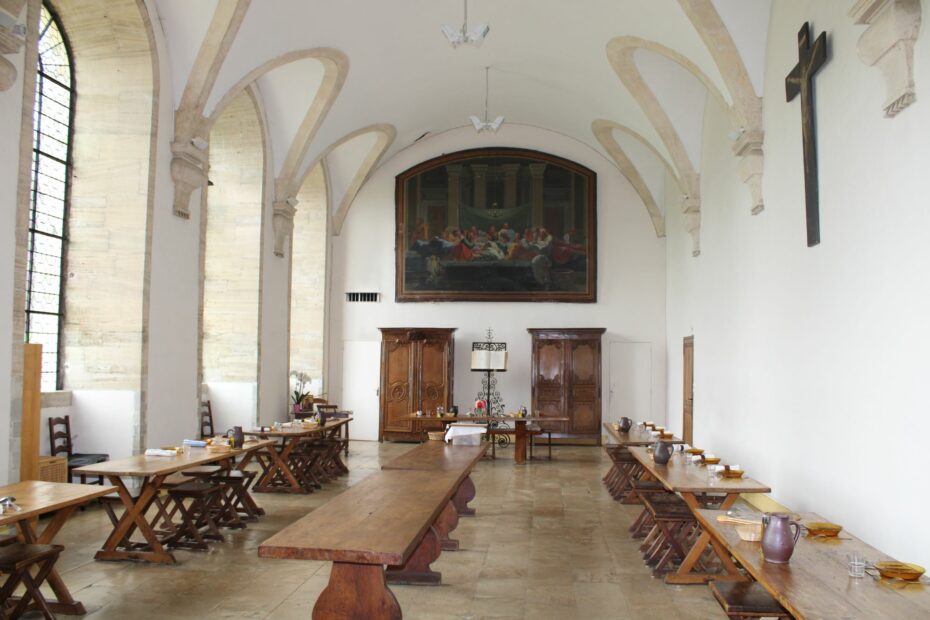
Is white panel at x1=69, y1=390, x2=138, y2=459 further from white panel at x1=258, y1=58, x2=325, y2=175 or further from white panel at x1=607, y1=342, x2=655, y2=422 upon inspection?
white panel at x1=607, y1=342, x2=655, y2=422

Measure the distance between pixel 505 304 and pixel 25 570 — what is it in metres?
11.6

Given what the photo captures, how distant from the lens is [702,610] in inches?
191

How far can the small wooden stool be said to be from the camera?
11.0 feet

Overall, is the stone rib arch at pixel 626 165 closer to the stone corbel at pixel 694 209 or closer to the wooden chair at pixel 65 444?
the stone corbel at pixel 694 209

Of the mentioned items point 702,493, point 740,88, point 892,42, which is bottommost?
point 702,493

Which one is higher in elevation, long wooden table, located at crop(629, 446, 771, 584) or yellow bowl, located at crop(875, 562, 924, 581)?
yellow bowl, located at crop(875, 562, 924, 581)

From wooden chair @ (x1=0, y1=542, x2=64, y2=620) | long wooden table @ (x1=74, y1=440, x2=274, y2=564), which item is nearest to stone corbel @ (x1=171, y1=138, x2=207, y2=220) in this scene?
long wooden table @ (x1=74, y1=440, x2=274, y2=564)

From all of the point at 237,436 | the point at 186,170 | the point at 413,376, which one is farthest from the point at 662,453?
the point at 413,376

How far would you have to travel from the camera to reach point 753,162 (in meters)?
7.63

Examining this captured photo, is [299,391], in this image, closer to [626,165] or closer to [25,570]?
[626,165]

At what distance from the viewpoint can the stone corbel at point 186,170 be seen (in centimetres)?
855

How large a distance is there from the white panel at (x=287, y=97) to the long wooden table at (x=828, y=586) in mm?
9113

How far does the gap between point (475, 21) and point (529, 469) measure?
254 inches

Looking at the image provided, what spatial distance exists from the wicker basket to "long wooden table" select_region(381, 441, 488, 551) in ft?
10.2
